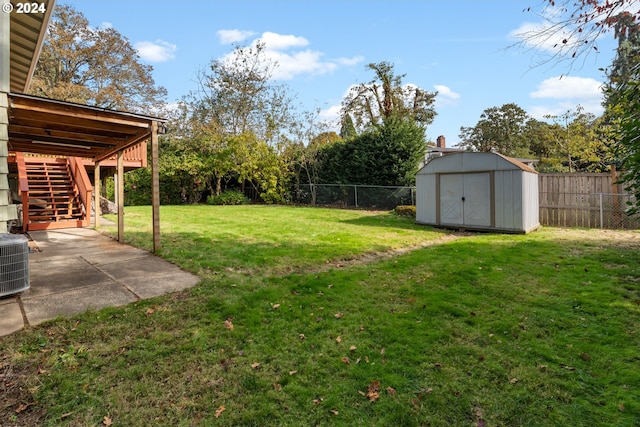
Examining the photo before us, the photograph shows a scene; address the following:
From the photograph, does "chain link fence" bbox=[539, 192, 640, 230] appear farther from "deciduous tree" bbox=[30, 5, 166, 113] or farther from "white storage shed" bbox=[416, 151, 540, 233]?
"deciduous tree" bbox=[30, 5, 166, 113]

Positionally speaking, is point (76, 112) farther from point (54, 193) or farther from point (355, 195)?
point (355, 195)

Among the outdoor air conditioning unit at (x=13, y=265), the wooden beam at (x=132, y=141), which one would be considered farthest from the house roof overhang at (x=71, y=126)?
the outdoor air conditioning unit at (x=13, y=265)

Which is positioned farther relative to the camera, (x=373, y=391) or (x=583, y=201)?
(x=583, y=201)

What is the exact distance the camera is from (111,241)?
7.13 m

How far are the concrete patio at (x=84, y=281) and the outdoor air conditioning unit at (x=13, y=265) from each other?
14cm

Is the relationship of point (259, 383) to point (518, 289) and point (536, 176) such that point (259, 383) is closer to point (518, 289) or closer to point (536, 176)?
point (518, 289)

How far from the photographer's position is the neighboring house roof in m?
4.61

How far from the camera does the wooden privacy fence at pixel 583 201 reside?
29.4 ft

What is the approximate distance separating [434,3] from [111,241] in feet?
27.7

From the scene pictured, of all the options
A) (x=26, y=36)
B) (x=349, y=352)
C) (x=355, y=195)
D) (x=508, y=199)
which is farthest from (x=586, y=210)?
(x=26, y=36)

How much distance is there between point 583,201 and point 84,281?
12043 mm

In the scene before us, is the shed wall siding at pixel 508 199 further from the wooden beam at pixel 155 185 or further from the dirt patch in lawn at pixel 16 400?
the dirt patch in lawn at pixel 16 400

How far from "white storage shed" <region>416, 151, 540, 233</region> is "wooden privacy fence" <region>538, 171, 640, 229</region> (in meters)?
1.11

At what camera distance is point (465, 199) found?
9.05 meters
